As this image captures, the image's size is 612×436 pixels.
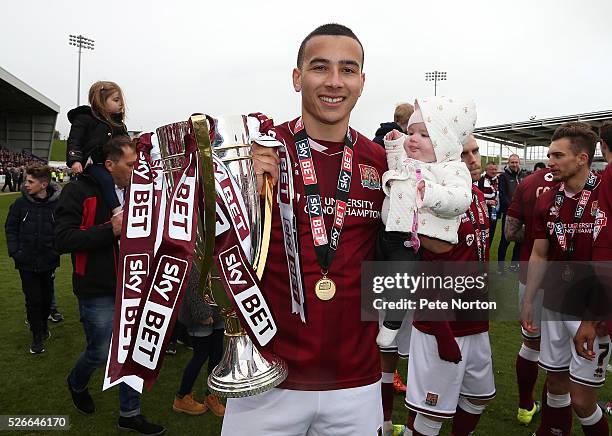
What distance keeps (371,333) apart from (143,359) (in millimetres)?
808

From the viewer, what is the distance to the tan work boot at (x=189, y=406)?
3586 mm

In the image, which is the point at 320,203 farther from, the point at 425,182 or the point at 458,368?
the point at 458,368

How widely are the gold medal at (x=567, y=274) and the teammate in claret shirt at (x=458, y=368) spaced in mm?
608

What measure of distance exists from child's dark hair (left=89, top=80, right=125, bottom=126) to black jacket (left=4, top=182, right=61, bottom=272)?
1.15m

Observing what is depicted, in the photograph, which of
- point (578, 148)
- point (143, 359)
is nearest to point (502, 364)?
point (578, 148)

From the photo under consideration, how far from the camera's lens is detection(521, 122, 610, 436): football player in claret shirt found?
2.86m

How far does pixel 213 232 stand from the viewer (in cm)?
129

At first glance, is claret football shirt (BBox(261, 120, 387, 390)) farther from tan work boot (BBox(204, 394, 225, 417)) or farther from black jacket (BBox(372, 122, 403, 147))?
tan work boot (BBox(204, 394, 225, 417))

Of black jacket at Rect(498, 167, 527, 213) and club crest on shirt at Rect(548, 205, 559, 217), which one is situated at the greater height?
black jacket at Rect(498, 167, 527, 213)

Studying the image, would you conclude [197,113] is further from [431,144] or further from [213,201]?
[431,144]

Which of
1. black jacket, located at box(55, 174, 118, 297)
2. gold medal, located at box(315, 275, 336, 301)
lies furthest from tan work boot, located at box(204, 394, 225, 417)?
gold medal, located at box(315, 275, 336, 301)

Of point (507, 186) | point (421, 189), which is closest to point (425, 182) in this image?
point (421, 189)

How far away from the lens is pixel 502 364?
472cm

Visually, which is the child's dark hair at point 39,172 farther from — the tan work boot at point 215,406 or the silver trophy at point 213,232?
the silver trophy at point 213,232
